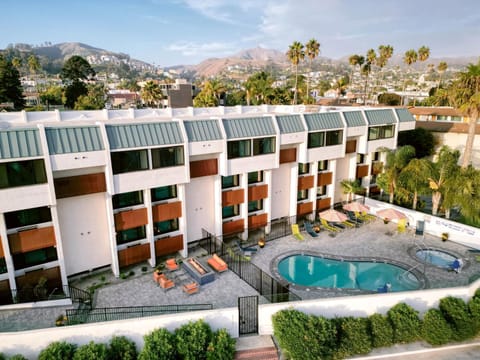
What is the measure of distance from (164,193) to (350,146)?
56.0 ft

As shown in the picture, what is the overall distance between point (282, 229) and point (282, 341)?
13068 mm

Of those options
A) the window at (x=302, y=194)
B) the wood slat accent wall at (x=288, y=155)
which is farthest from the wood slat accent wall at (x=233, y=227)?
the window at (x=302, y=194)

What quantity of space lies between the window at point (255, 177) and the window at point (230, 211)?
220 centimetres

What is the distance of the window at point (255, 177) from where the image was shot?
2497 cm

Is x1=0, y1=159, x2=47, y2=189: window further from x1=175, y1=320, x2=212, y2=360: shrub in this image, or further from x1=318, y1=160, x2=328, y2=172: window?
x1=318, y1=160, x2=328, y2=172: window

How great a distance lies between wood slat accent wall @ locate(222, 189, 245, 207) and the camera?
77.3 ft

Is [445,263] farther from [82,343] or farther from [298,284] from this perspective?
[82,343]

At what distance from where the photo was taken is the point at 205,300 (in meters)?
17.8

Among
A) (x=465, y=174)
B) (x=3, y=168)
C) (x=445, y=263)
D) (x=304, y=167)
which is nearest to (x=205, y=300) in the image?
(x=3, y=168)

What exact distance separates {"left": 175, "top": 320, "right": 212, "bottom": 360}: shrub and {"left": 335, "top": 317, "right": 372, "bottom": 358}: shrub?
5787mm

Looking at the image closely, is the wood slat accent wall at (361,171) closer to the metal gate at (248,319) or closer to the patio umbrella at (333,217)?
the patio umbrella at (333,217)

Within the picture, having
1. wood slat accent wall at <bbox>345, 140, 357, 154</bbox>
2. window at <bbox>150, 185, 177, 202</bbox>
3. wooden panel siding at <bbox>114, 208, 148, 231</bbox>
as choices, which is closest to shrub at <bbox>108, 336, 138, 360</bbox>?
wooden panel siding at <bbox>114, 208, 148, 231</bbox>

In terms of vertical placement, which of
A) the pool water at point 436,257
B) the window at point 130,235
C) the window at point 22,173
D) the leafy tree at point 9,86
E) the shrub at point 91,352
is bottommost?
the pool water at point 436,257

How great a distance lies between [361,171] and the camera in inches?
1227
